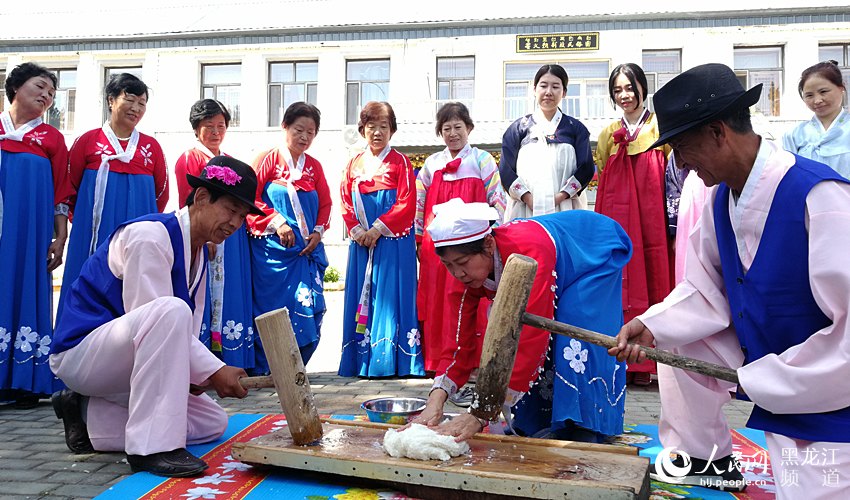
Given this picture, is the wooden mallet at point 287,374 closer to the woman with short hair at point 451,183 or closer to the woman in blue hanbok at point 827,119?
the woman with short hair at point 451,183

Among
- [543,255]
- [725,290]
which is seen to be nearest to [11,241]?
[543,255]

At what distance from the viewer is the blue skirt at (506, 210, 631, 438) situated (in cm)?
324

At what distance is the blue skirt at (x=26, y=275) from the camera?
4.57 metres

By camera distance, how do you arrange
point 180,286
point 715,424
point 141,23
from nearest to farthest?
point 715,424 < point 180,286 < point 141,23

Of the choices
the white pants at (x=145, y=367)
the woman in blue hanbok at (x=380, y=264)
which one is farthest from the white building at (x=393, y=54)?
the white pants at (x=145, y=367)

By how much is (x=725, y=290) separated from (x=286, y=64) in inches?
687

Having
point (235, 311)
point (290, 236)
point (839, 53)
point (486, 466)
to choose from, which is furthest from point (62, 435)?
point (839, 53)

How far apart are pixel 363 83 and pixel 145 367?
1610 centimetres

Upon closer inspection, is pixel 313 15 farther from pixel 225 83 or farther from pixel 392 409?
pixel 392 409

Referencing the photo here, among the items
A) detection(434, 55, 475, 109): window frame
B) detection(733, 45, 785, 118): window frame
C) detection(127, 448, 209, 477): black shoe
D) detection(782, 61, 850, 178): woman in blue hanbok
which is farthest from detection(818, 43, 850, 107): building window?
detection(127, 448, 209, 477): black shoe

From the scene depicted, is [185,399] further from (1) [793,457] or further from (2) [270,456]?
(1) [793,457]

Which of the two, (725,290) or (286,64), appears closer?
(725,290)

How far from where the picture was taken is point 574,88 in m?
17.4

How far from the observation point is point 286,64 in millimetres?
18672
